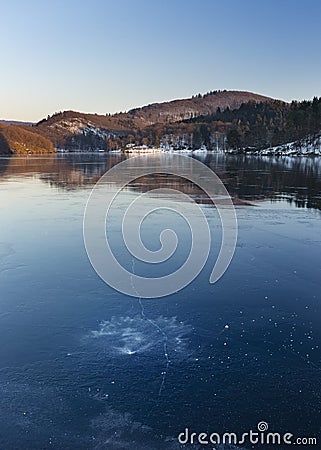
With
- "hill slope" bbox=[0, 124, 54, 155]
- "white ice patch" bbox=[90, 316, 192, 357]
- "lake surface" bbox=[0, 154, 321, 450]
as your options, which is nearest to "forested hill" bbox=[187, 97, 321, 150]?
"lake surface" bbox=[0, 154, 321, 450]

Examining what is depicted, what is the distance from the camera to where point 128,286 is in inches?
361

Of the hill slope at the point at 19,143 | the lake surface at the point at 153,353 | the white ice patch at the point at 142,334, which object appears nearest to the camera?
the lake surface at the point at 153,353

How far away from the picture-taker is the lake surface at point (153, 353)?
4.75 metres

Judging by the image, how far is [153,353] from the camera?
246 inches

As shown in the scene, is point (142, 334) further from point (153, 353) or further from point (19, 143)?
point (19, 143)

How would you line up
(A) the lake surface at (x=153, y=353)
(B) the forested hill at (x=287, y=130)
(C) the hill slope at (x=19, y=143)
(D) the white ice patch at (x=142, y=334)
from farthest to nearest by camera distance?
(C) the hill slope at (x=19, y=143) → (B) the forested hill at (x=287, y=130) → (D) the white ice patch at (x=142, y=334) → (A) the lake surface at (x=153, y=353)

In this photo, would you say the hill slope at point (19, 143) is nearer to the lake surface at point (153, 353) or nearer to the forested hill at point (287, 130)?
the forested hill at point (287, 130)

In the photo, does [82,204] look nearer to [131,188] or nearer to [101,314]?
[131,188]

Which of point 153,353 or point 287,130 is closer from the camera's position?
point 153,353

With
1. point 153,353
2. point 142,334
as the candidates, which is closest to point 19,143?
point 142,334

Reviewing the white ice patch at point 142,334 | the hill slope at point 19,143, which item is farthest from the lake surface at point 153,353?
the hill slope at point 19,143

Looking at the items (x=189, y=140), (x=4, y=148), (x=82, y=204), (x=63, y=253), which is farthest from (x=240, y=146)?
(x=63, y=253)

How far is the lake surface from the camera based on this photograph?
475cm

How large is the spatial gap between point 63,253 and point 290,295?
6555 mm
